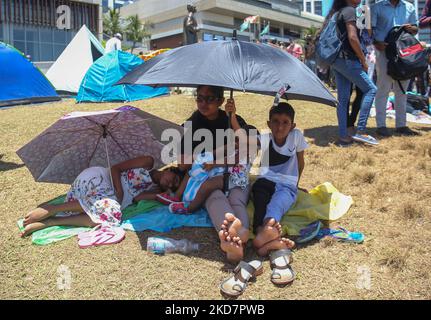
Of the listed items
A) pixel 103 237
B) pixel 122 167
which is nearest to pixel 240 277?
pixel 103 237

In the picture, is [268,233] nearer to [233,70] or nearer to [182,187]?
[182,187]

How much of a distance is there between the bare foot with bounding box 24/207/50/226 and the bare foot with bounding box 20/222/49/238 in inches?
1.5

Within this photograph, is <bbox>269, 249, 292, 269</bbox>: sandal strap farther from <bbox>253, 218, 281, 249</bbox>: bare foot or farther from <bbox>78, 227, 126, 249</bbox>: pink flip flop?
<bbox>78, 227, 126, 249</bbox>: pink flip flop

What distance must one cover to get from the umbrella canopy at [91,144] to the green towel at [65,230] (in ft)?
1.50

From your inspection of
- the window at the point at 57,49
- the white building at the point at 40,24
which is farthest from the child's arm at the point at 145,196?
the window at the point at 57,49

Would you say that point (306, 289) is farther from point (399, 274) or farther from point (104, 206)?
point (104, 206)

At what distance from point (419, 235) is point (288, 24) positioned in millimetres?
53390

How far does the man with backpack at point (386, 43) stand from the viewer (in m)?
5.27

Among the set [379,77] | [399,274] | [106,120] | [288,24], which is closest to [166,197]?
[106,120]

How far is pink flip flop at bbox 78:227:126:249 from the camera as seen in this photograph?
2564 mm

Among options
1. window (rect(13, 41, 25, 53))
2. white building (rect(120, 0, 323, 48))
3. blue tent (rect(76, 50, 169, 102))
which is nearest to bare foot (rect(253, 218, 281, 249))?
blue tent (rect(76, 50, 169, 102))

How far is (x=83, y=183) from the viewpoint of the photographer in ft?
9.62

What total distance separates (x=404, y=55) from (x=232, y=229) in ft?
13.7

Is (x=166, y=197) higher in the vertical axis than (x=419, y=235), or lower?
higher
